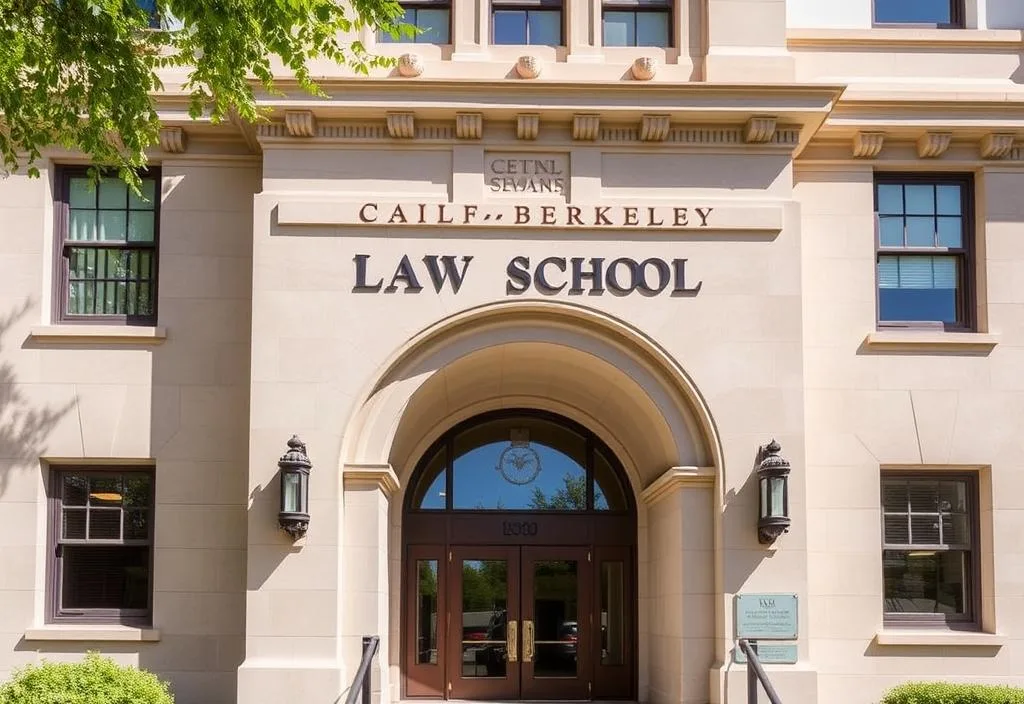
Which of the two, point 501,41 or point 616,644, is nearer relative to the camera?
point 501,41

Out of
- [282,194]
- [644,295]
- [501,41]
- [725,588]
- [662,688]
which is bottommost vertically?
[662,688]

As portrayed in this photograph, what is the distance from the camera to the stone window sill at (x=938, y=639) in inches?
506

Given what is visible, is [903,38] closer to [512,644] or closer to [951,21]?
[951,21]

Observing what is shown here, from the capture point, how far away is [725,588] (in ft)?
40.0

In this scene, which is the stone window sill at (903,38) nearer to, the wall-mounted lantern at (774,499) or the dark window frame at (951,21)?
the dark window frame at (951,21)

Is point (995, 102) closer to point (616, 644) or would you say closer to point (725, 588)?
point (725, 588)

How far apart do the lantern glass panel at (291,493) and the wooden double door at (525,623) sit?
3.42m

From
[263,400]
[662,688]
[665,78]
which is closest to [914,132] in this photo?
[665,78]

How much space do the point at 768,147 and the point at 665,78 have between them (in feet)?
4.23

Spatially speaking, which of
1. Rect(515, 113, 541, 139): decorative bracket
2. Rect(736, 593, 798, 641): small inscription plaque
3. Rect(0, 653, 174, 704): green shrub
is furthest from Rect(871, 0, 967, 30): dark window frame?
Rect(0, 653, 174, 704): green shrub

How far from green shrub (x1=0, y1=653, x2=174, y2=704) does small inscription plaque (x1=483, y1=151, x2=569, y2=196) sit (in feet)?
19.2

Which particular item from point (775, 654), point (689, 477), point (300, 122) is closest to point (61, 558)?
point (300, 122)

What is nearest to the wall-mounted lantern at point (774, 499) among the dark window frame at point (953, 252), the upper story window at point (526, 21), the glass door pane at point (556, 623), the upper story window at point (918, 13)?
the dark window frame at point (953, 252)

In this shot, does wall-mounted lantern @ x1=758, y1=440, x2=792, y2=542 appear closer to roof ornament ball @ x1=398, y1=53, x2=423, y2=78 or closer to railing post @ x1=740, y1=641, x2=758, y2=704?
railing post @ x1=740, y1=641, x2=758, y2=704
